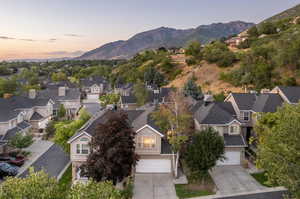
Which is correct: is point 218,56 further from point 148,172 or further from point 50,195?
point 50,195

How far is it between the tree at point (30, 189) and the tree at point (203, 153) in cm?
1301

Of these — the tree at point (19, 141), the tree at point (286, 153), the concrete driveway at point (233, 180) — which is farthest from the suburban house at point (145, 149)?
the tree at point (19, 141)

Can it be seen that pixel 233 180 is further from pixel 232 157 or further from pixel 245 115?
pixel 245 115

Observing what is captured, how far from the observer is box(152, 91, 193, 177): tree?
21750 millimetres

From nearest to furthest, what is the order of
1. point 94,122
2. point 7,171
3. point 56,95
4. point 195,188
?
point 195,188 < point 7,171 < point 94,122 < point 56,95

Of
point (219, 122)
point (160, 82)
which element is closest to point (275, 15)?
point (160, 82)

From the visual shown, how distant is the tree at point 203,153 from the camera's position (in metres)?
20.6

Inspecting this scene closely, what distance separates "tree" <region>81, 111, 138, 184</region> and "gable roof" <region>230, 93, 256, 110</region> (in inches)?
703

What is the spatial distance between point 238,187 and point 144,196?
8.38 metres

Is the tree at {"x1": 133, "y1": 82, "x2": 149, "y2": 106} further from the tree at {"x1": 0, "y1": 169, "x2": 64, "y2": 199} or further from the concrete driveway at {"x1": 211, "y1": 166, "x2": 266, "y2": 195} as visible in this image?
the tree at {"x1": 0, "y1": 169, "x2": 64, "y2": 199}

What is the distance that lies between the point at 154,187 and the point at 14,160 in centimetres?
1833

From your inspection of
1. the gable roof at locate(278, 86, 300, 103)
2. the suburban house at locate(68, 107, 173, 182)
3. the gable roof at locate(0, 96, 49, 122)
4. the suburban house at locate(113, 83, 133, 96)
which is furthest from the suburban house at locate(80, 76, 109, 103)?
the gable roof at locate(278, 86, 300, 103)

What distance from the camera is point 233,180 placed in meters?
21.8

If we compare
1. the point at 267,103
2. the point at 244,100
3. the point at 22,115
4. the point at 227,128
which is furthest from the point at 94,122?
the point at 22,115
